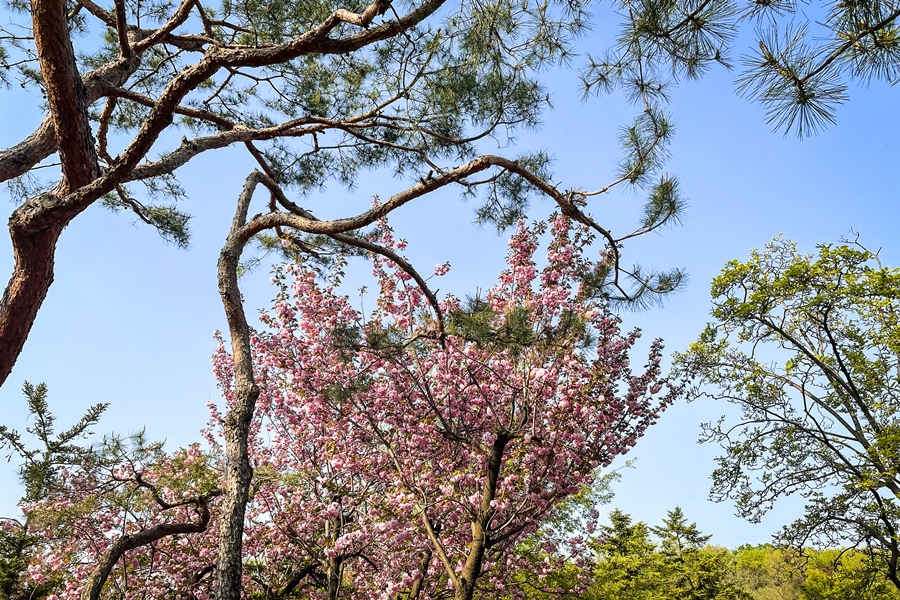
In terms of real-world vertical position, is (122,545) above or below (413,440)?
below

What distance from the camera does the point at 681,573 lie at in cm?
1110

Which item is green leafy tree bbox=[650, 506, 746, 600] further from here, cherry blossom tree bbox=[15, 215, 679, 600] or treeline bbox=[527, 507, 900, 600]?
cherry blossom tree bbox=[15, 215, 679, 600]

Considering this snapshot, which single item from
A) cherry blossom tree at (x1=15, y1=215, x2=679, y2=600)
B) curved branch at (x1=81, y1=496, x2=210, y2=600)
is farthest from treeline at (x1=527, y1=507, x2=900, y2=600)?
curved branch at (x1=81, y1=496, x2=210, y2=600)

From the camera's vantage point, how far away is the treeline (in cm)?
929

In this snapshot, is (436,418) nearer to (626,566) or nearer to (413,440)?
(413,440)

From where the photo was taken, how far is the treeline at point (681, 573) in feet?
30.5

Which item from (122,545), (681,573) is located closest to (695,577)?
(681,573)

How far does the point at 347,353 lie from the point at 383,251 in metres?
1.11

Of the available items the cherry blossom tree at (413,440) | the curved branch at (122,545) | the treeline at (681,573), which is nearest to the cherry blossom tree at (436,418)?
the cherry blossom tree at (413,440)

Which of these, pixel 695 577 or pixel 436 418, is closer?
pixel 436 418

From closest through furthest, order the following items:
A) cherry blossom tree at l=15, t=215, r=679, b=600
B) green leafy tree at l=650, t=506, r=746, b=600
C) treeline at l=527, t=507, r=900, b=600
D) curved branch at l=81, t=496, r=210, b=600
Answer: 1. curved branch at l=81, t=496, r=210, b=600
2. cherry blossom tree at l=15, t=215, r=679, b=600
3. treeline at l=527, t=507, r=900, b=600
4. green leafy tree at l=650, t=506, r=746, b=600

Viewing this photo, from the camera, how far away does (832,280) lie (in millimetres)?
9672

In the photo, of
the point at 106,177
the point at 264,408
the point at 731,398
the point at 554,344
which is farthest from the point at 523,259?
the point at 731,398

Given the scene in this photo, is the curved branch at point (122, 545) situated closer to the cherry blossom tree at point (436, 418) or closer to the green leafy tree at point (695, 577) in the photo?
the cherry blossom tree at point (436, 418)
